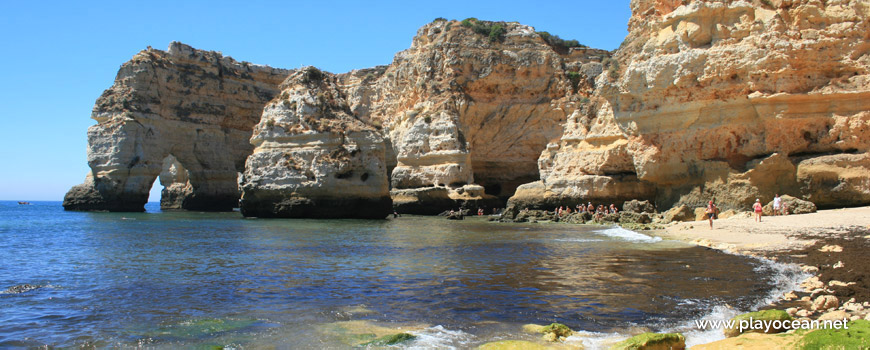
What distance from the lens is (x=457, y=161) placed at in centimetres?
3666

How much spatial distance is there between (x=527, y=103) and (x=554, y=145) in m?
6.12

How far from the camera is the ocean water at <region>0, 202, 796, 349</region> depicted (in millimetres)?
6160

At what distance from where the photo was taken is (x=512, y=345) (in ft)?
18.0

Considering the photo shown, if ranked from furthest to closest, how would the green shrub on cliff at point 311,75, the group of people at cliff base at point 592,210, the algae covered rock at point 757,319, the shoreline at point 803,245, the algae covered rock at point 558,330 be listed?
the green shrub on cliff at point 311,75
the group of people at cliff base at point 592,210
the shoreline at point 803,245
the algae covered rock at point 558,330
the algae covered rock at point 757,319

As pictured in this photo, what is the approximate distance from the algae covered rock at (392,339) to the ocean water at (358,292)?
11 cm

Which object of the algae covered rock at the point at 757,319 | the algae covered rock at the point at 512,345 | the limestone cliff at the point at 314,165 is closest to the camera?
the algae covered rock at the point at 757,319

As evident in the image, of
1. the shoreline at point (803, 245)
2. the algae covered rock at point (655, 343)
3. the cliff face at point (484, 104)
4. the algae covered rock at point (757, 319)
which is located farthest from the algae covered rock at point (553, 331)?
the cliff face at point (484, 104)

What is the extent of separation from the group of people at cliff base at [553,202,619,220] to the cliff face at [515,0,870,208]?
2661 mm

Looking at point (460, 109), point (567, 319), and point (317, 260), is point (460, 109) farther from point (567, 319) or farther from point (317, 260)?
point (567, 319)

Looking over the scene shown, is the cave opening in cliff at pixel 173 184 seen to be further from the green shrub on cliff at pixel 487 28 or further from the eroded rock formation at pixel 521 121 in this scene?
the green shrub on cliff at pixel 487 28

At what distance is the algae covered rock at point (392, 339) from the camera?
5.71 metres

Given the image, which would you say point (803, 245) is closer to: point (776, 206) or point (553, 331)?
point (776, 206)

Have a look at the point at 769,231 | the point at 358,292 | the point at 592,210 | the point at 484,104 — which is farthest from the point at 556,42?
the point at 358,292

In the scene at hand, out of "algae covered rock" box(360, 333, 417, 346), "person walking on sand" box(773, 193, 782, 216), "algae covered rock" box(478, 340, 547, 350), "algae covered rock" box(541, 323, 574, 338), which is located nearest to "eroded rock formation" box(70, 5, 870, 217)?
"person walking on sand" box(773, 193, 782, 216)
